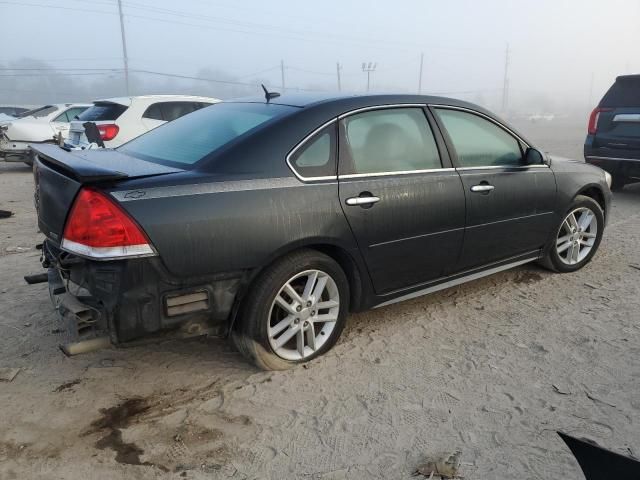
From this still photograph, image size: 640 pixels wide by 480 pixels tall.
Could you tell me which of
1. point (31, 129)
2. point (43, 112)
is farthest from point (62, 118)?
point (31, 129)

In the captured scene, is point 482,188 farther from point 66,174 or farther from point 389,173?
point 66,174

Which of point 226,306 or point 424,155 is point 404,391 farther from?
point 424,155

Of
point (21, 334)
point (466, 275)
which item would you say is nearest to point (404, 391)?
point (466, 275)

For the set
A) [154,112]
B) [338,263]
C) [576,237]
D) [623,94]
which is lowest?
[576,237]

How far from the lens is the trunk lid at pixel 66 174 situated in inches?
103

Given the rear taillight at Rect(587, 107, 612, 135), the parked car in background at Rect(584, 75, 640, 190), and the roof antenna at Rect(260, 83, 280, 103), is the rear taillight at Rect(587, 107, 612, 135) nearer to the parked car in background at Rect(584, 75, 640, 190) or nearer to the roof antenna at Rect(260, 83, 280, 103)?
the parked car in background at Rect(584, 75, 640, 190)

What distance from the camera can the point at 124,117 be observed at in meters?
9.06

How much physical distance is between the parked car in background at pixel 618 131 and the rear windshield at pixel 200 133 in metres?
6.50

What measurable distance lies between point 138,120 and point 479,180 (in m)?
6.99

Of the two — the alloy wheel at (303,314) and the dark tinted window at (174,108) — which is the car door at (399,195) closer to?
the alloy wheel at (303,314)

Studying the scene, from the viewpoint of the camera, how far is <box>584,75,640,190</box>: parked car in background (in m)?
7.81

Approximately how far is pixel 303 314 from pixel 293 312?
0.07m

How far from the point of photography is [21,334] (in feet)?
12.0

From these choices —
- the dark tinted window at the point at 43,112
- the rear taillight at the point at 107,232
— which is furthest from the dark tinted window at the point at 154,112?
the rear taillight at the point at 107,232
